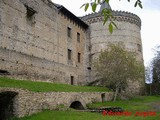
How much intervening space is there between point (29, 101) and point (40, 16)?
38.8ft

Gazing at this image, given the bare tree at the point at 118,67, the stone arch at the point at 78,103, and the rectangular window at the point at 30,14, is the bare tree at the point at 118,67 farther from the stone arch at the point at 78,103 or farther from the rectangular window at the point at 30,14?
the rectangular window at the point at 30,14

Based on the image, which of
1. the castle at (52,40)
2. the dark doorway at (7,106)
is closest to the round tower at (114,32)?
the castle at (52,40)

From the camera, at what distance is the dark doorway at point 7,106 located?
12.7 metres

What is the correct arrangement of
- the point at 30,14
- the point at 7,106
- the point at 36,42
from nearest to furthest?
the point at 7,106
the point at 30,14
the point at 36,42

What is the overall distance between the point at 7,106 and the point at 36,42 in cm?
1059

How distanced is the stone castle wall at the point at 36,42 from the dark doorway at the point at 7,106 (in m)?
5.76

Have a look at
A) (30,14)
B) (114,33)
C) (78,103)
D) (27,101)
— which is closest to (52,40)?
(30,14)

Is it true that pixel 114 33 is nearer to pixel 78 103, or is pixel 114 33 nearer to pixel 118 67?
pixel 118 67

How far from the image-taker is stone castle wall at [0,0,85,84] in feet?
63.2

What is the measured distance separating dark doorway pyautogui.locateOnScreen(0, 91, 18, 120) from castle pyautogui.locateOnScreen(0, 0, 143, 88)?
589 cm

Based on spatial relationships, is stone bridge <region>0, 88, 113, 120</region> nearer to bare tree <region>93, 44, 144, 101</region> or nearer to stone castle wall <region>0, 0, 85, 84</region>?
stone castle wall <region>0, 0, 85, 84</region>

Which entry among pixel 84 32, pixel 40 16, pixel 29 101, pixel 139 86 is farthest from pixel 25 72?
pixel 139 86

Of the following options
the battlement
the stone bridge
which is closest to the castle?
the battlement

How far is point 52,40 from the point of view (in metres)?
25.6
